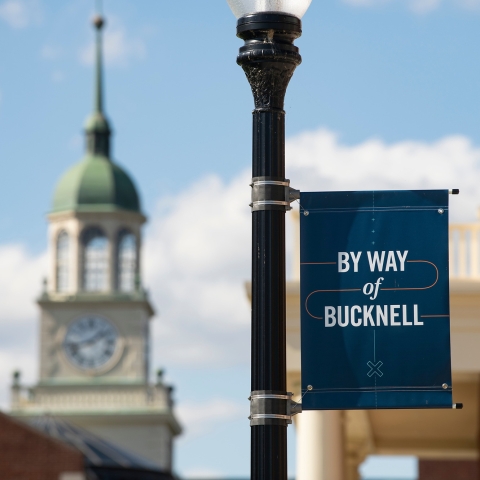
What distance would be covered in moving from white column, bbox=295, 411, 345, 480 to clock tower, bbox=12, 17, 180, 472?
7688 cm

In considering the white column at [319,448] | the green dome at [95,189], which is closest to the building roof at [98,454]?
the white column at [319,448]

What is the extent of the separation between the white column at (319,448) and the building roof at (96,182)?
79897 millimetres

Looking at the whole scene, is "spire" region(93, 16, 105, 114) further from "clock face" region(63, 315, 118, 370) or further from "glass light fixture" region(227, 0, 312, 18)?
"glass light fixture" region(227, 0, 312, 18)

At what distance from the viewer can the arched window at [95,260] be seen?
9838 centimetres

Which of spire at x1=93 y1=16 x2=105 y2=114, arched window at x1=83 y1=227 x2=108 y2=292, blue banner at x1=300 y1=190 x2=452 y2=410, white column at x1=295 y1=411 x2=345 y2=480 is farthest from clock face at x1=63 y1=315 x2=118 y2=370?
blue banner at x1=300 y1=190 x2=452 y2=410

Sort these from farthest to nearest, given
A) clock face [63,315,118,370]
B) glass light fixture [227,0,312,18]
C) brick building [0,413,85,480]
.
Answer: clock face [63,315,118,370], brick building [0,413,85,480], glass light fixture [227,0,312,18]

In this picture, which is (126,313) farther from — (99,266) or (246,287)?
(246,287)

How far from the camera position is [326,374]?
7.80m

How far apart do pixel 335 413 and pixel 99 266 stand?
82271 mm

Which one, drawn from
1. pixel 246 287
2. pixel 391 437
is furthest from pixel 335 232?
pixel 391 437

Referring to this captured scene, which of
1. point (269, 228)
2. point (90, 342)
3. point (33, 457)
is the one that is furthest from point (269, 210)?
point (90, 342)

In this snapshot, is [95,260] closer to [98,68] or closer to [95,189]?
[95,189]

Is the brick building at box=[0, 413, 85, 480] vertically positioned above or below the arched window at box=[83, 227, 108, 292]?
below

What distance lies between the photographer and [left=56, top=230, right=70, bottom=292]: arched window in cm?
9762
